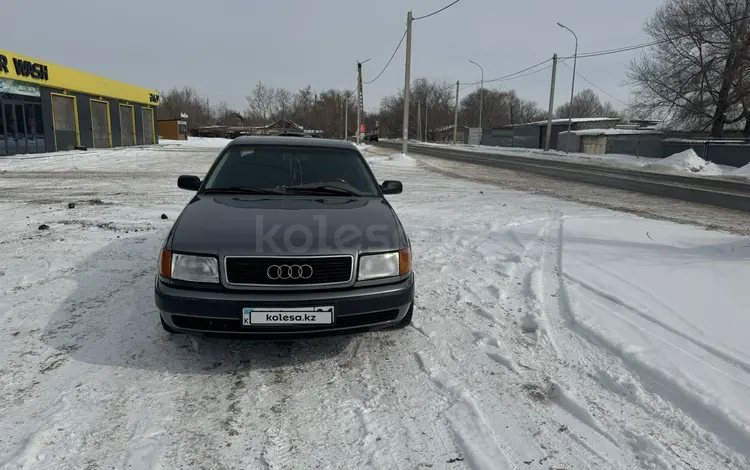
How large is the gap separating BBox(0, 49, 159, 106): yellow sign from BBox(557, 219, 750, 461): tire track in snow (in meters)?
Result: 26.6

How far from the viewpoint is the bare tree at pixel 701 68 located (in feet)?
103

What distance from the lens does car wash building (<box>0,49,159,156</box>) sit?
878 inches

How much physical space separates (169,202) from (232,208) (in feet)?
22.3

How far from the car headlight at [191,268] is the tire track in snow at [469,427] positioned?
1.54 meters

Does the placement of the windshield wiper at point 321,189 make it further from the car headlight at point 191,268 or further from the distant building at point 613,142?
the distant building at point 613,142

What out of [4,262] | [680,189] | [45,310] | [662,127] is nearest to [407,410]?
[45,310]

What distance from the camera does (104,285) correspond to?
462 centimetres

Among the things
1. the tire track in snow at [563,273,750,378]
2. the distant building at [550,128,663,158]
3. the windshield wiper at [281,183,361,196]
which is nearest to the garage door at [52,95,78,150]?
the windshield wiper at [281,183,361,196]

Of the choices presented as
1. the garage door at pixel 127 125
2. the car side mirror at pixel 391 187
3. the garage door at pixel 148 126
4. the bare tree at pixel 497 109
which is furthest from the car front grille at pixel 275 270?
the bare tree at pixel 497 109

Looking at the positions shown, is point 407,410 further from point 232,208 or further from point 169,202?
point 169,202

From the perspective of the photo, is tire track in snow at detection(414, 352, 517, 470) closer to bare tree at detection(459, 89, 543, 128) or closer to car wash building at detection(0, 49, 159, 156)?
car wash building at detection(0, 49, 159, 156)

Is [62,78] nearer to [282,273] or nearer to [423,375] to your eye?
[282,273]

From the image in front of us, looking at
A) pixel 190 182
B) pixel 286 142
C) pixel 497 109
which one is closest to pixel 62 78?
pixel 190 182

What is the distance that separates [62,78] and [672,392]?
3091 centimetres
